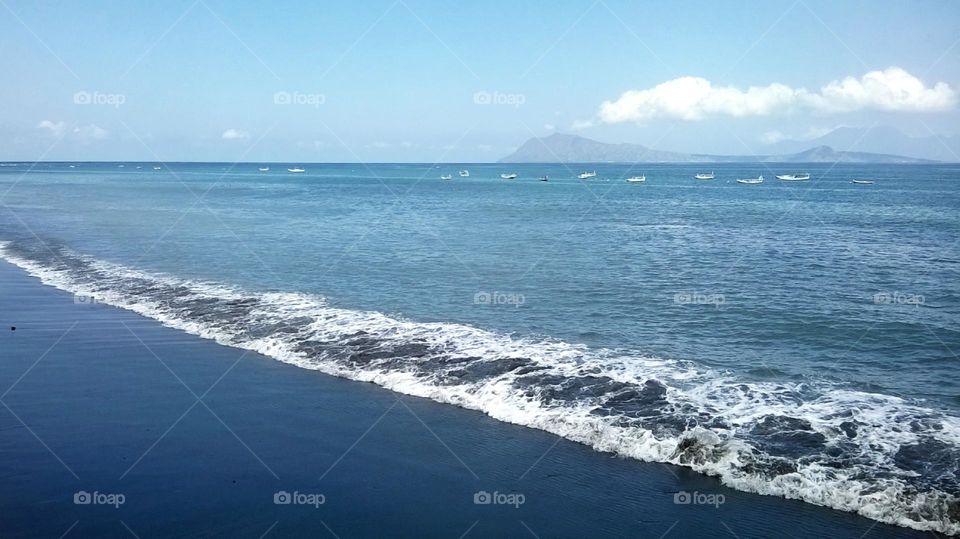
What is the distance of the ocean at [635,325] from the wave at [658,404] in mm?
48

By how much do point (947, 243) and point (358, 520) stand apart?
3603 centimetres

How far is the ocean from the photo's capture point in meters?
11.0

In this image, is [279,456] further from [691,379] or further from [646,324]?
[646,324]

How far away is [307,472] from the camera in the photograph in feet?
32.7

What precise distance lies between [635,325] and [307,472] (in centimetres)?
1086

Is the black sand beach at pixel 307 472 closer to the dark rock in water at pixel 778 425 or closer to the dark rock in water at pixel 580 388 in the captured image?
the dark rock in water at pixel 580 388

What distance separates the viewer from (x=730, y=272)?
86.1 feet

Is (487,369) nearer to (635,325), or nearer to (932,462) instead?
(635,325)

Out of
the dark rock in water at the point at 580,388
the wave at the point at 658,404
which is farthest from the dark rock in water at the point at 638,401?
the dark rock in water at the point at 580,388

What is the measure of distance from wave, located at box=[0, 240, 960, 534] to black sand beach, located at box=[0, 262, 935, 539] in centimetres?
51

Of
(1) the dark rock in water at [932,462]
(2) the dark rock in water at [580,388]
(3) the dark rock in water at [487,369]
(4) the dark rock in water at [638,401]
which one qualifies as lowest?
(1) the dark rock in water at [932,462]

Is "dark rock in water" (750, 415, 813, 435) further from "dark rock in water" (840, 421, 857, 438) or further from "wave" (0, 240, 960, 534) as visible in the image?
"dark rock in water" (840, 421, 857, 438)

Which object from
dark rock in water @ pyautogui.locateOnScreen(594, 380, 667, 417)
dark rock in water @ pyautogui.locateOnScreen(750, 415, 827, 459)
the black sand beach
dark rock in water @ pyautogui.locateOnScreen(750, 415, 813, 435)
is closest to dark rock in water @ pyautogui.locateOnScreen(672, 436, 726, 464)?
the black sand beach

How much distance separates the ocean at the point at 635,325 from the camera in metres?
11.0
